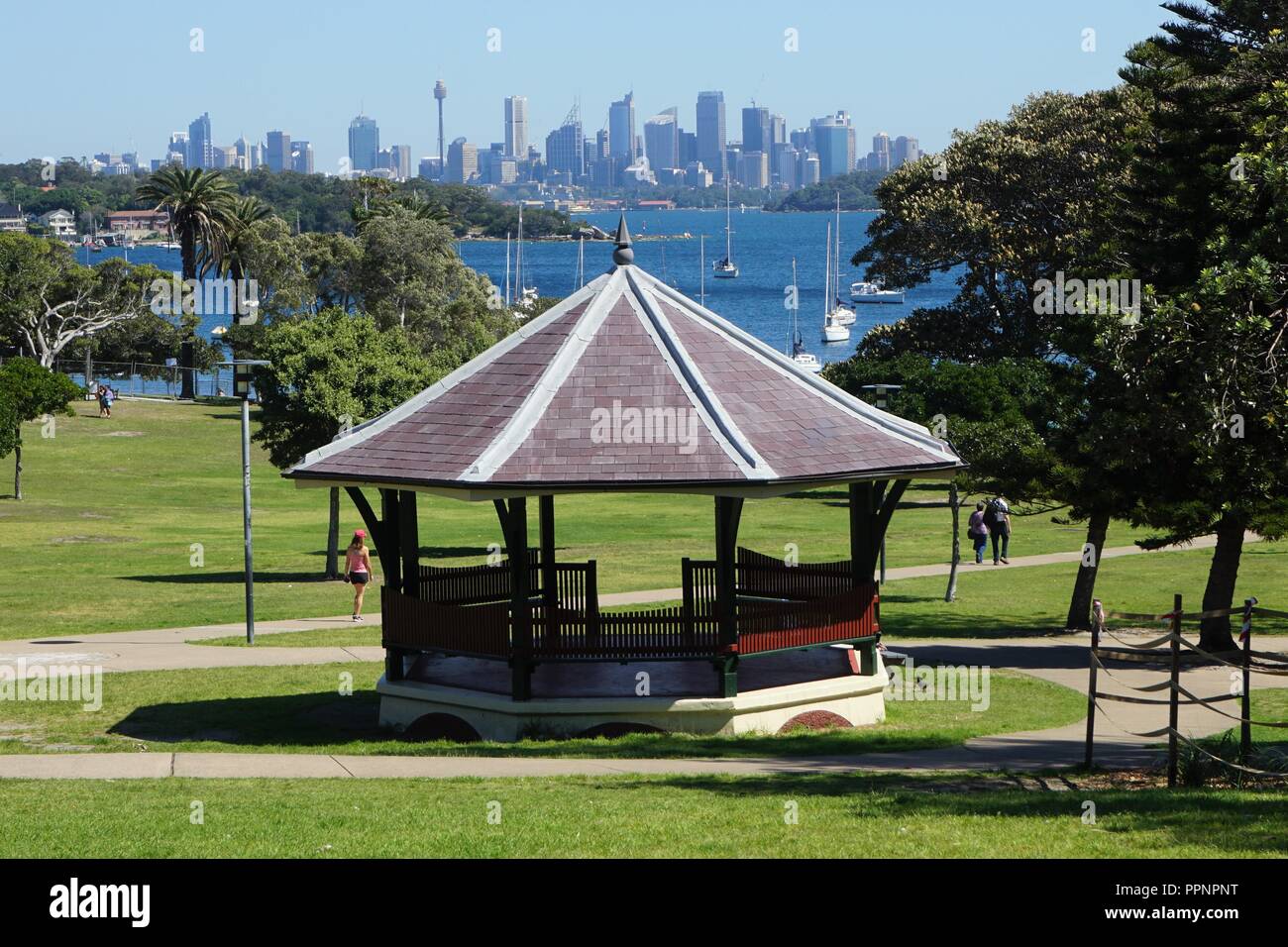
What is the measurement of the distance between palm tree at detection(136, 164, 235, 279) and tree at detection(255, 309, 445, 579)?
47.6 metres

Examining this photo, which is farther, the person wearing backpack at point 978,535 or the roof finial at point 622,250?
the person wearing backpack at point 978,535

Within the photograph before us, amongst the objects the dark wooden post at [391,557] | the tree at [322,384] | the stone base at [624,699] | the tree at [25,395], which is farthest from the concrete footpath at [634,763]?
the tree at [25,395]

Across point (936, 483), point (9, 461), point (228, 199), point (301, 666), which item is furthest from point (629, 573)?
point (228, 199)

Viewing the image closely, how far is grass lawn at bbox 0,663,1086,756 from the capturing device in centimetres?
1912

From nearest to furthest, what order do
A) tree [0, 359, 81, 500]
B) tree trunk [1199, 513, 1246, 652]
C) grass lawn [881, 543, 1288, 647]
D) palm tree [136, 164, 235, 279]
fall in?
tree trunk [1199, 513, 1246, 652] → grass lawn [881, 543, 1288, 647] → tree [0, 359, 81, 500] → palm tree [136, 164, 235, 279]

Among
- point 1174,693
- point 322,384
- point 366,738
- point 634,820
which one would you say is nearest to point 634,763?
point 634,820

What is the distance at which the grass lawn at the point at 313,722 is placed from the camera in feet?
62.7

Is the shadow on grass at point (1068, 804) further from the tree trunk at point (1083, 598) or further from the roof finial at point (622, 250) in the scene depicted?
the tree trunk at point (1083, 598)

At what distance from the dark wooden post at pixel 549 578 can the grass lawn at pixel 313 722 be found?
1.56 meters

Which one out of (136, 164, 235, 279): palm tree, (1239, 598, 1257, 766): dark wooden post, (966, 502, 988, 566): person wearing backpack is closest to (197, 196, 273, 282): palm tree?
(136, 164, 235, 279): palm tree

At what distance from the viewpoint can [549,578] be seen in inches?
909

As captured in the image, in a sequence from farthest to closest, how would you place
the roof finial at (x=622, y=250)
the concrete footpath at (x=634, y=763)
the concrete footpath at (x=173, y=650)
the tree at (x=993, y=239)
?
the tree at (x=993, y=239)
the concrete footpath at (x=173, y=650)
the roof finial at (x=622, y=250)
the concrete footpath at (x=634, y=763)

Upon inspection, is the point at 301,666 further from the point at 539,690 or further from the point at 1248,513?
the point at 1248,513

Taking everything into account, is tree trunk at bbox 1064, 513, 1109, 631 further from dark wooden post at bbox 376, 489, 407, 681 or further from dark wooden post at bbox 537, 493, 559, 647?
dark wooden post at bbox 376, 489, 407, 681
